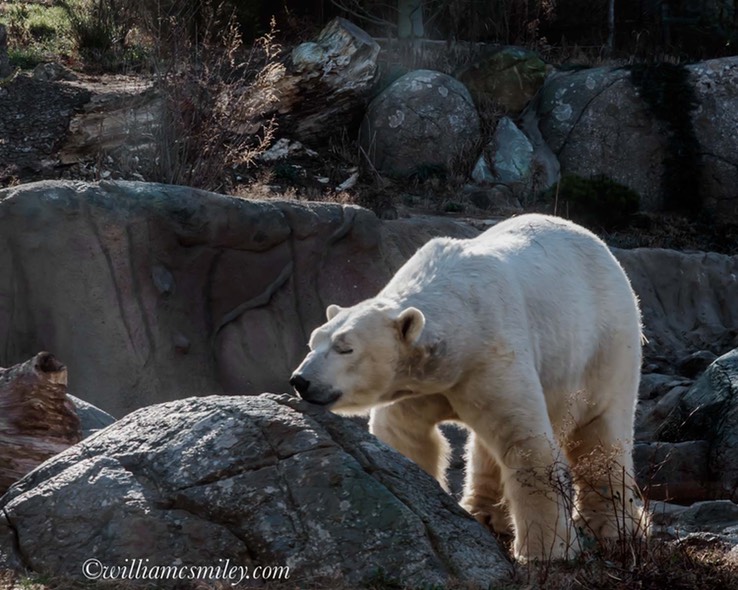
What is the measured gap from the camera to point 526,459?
17.1ft

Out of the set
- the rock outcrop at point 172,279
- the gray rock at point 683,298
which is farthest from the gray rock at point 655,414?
the rock outcrop at point 172,279

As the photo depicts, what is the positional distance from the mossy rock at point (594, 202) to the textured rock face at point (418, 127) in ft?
5.36

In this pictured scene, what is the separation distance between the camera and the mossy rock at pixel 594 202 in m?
14.7

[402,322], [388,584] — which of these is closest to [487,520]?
[402,322]

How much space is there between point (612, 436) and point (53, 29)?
13.9 m

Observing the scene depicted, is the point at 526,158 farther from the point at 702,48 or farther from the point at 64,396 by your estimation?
the point at 64,396

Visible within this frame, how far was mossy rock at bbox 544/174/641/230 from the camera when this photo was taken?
14680 mm

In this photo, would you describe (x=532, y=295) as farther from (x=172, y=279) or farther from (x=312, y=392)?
(x=172, y=279)

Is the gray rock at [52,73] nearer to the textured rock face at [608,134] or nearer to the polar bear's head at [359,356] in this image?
the textured rock face at [608,134]

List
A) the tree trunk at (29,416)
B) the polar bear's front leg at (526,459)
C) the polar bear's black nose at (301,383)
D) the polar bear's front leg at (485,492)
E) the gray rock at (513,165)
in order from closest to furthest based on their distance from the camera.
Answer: the polar bear's black nose at (301,383)
the polar bear's front leg at (526,459)
the tree trunk at (29,416)
the polar bear's front leg at (485,492)
the gray rock at (513,165)

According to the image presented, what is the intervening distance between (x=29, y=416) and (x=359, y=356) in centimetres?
186

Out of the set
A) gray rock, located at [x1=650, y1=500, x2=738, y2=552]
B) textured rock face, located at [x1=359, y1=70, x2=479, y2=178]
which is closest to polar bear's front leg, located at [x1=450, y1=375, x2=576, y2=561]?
gray rock, located at [x1=650, y1=500, x2=738, y2=552]

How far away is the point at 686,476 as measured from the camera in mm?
8625
